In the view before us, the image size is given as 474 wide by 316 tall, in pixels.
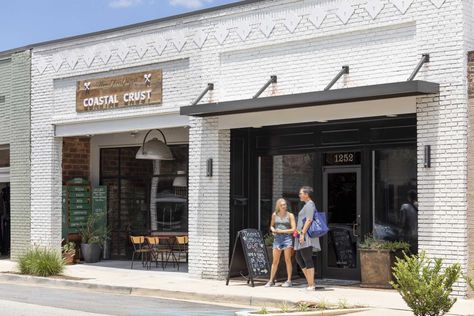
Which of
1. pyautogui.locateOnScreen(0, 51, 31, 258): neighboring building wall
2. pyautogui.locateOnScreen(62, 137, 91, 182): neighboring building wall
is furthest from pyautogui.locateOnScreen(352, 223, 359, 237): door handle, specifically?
pyautogui.locateOnScreen(0, 51, 31, 258): neighboring building wall

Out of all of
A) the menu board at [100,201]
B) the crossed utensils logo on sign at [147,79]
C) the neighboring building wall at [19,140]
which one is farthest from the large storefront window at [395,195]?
the neighboring building wall at [19,140]

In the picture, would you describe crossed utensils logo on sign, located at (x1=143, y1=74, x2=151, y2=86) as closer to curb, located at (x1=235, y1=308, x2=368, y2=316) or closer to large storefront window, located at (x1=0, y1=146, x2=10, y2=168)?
large storefront window, located at (x1=0, y1=146, x2=10, y2=168)

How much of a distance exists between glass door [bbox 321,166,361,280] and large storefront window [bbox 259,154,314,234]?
1.84ft

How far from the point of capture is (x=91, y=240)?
824 inches

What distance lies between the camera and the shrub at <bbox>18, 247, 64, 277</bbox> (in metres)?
17.7

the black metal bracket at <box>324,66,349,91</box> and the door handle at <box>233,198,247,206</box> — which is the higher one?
the black metal bracket at <box>324,66,349,91</box>

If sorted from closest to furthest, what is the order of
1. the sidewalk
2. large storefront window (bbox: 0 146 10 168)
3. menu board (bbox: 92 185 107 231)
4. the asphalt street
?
the asphalt street < the sidewalk < menu board (bbox: 92 185 107 231) < large storefront window (bbox: 0 146 10 168)

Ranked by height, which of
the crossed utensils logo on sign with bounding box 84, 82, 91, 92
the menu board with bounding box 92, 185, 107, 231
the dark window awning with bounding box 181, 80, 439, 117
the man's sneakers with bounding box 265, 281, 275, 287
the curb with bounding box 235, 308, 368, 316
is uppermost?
the crossed utensils logo on sign with bounding box 84, 82, 91, 92

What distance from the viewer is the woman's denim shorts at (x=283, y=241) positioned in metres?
15.1

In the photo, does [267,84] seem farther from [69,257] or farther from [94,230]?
[94,230]

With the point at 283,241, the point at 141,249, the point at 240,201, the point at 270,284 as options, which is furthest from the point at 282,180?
the point at 141,249

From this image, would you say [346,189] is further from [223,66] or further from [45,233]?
[45,233]

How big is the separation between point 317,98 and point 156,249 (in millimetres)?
7039

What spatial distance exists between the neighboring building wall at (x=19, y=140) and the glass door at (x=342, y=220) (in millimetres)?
8424
